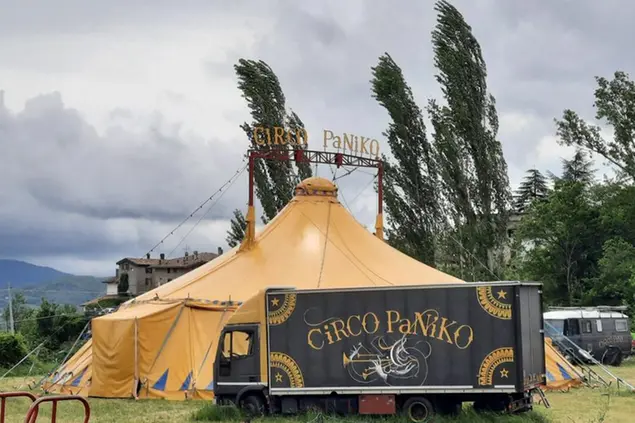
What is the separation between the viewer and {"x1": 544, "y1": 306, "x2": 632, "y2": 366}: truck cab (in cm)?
2886

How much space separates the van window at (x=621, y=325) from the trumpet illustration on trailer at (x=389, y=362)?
17.8 meters

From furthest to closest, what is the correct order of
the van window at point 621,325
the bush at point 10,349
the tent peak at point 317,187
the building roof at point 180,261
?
the building roof at point 180,261, the van window at point 621,325, the bush at point 10,349, the tent peak at point 317,187

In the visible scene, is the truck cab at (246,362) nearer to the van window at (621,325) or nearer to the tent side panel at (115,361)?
the tent side panel at (115,361)

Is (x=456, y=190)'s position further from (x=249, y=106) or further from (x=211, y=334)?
(x=211, y=334)

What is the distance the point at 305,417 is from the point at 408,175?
2446cm

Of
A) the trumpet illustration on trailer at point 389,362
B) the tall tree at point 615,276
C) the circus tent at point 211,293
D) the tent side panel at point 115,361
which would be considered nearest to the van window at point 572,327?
the tall tree at point 615,276

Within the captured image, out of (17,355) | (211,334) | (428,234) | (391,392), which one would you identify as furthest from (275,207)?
(391,392)

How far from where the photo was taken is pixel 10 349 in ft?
95.7

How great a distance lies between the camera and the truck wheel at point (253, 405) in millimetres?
15219

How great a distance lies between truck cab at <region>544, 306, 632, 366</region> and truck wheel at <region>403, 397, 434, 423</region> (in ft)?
51.2

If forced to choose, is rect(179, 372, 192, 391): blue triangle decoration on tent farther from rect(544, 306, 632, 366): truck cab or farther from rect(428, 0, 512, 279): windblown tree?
rect(428, 0, 512, 279): windblown tree

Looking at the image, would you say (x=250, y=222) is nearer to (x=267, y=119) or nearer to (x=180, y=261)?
(x=267, y=119)

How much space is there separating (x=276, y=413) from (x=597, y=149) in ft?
91.9

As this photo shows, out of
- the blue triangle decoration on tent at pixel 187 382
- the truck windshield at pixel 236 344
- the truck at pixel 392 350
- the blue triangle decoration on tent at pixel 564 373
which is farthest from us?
the blue triangle decoration on tent at pixel 564 373
